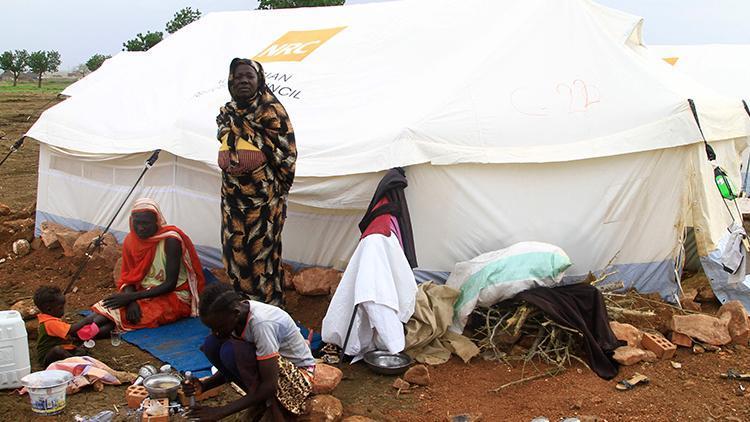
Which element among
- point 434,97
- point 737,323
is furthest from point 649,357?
point 434,97

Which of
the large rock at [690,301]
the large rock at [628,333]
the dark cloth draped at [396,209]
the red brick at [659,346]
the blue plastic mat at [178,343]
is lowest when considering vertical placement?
the blue plastic mat at [178,343]

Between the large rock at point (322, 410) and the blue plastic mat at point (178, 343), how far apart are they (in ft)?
3.11

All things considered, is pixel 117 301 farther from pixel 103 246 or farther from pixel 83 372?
pixel 103 246

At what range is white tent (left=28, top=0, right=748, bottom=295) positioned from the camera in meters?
4.64

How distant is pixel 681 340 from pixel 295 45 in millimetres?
3853

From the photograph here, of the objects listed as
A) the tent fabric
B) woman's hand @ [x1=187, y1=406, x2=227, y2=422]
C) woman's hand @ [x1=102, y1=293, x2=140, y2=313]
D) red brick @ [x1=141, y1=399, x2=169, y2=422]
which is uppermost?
the tent fabric

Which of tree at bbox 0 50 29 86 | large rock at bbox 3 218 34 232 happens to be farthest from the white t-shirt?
tree at bbox 0 50 29 86

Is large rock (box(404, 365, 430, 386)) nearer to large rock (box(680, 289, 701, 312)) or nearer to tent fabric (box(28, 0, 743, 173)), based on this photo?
tent fabric (box(28, 0, 743, 173))

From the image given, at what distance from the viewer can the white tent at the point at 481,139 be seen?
4641mm

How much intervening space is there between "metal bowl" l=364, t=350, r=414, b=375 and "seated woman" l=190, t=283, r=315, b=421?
728mm

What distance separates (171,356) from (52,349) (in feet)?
2.09

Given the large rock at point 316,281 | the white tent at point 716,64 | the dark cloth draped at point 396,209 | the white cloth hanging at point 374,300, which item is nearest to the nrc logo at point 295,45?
the large rock at point 316,281

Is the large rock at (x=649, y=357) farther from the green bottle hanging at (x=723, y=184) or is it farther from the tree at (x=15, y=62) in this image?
the tree at (x=15, y=62)

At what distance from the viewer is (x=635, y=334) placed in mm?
4117
